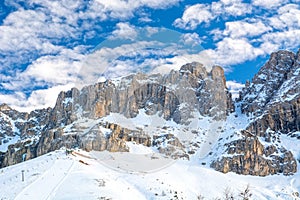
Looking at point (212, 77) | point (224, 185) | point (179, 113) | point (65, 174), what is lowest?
point (224, 185)

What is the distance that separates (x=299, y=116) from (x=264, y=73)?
3366cm

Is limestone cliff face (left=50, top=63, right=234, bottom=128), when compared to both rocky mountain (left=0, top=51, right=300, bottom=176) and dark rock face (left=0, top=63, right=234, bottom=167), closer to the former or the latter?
dark rock face (left=0, top=63, right=234, bottom=167)

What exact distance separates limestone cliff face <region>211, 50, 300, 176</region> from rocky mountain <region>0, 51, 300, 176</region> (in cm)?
26

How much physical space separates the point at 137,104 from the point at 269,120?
42944 millimetres

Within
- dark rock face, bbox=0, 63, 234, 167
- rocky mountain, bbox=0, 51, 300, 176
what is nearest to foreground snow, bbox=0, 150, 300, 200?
rocky mountain, bbox=0, 51, 300, 176

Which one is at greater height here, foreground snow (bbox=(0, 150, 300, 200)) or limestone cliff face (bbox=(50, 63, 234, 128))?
limestone cliff face (bbox=(50, 63, 234, 128))

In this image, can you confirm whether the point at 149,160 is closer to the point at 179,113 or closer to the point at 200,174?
the point at 200,174

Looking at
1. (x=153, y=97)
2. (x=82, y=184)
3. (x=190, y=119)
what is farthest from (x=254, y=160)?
(x=82, y=184)

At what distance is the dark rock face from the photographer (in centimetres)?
12988

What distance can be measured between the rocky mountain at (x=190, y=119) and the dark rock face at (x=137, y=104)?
0.32 m

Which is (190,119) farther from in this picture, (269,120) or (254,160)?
(254,160)

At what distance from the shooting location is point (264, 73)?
17525 centimetres

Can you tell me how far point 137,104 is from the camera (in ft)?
517

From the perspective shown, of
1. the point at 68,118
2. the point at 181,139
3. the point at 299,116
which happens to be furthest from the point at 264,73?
the point at 68,118
